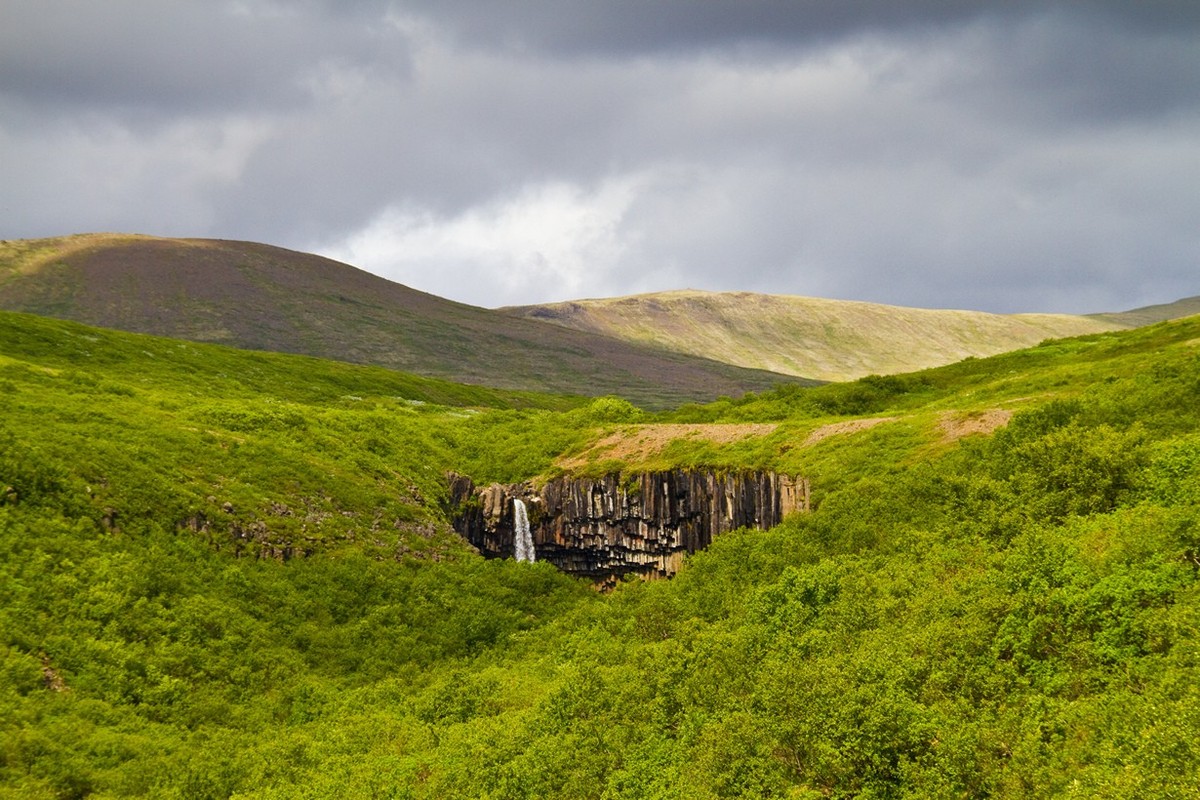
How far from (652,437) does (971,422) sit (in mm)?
25857

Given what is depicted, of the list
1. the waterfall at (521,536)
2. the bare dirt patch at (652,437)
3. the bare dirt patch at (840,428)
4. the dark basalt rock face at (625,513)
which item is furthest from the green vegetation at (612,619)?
the waterfall at (521,536)

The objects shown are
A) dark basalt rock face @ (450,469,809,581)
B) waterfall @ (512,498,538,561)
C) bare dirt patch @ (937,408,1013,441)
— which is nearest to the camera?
bare dirt patch @ (937,408,1013,441)

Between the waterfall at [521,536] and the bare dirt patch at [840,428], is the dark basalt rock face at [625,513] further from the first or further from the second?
the bare dirt patch at [840,428]

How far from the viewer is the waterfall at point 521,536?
2562 inches

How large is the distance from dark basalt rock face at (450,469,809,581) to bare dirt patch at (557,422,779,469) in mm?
3857

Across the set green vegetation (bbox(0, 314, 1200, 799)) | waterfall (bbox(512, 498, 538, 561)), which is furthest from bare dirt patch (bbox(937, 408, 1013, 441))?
waterfall (bbox(512, 498, 538, 561))

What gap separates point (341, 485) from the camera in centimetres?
6384

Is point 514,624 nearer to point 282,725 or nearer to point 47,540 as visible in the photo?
point 282,725

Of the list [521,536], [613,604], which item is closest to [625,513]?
[613,604]

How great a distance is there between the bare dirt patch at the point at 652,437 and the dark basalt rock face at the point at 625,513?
3.86 metres

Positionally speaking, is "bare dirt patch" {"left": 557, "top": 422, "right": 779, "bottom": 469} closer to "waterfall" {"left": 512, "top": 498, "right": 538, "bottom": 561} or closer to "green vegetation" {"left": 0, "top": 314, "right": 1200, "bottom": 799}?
"green vegetation" {"left": 0, "top": 314, "right": 1200, "bottom": 799}

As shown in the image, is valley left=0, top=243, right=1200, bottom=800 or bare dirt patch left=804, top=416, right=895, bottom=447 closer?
valley left=0, top=243, right=1200, bottom=800

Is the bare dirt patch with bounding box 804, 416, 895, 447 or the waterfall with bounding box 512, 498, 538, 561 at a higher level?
the bare dirt patch with bounding box 804, 416, 895, 447

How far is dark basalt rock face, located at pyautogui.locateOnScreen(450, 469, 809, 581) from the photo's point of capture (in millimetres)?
52688
